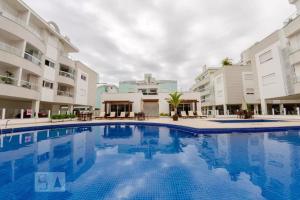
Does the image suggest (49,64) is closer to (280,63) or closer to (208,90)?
(280,63)

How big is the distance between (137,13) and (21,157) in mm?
13309

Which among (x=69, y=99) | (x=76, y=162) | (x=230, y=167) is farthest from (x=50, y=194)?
(x=69, y=99)

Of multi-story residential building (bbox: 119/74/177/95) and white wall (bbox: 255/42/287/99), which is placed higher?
multi-story residential building (bbox: 119/74/177/95)

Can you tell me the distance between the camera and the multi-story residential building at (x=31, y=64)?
14.4m

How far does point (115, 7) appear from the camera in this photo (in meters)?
12.3

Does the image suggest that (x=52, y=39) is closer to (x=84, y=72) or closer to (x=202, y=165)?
(x=84, y=72)

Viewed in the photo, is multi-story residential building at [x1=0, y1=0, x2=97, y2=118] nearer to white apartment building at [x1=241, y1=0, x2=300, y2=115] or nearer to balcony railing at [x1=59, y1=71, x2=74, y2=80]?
balcony railing at [x1=59, y1=71, x2=74, y2=80]

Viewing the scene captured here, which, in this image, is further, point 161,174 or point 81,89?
point 81,89

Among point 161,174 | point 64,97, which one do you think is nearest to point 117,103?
point 64,97

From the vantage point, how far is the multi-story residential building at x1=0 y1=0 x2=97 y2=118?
14406mm

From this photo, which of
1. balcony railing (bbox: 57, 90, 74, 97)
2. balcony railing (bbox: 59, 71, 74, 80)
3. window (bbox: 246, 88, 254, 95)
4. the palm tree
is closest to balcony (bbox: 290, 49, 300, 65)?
window (bbox: 246, 88, 254, 95)

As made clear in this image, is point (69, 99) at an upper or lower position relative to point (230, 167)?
upper

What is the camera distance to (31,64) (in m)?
16.4

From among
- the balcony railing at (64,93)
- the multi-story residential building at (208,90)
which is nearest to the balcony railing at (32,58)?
the balcony railing at (64,93)
